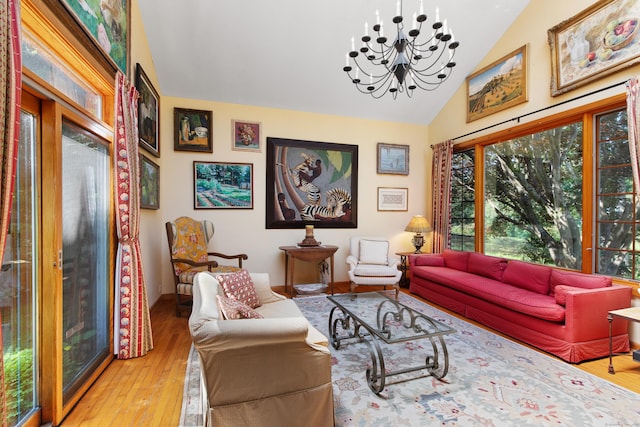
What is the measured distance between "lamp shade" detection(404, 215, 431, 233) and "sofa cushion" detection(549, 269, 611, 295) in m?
1.85

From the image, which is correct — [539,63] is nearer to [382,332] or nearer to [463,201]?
[463,201]

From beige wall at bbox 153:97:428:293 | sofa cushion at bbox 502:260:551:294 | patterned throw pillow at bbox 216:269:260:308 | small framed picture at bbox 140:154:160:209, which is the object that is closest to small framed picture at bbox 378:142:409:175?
beige wall at bbox 153:97:428:293

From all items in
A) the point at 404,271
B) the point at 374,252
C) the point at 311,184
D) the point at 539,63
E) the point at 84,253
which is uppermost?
the point at 539,63

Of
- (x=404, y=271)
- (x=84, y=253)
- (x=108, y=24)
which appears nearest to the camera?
(x=84, y=253)

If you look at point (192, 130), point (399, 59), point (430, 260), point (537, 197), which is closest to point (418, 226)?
point (430, 260)

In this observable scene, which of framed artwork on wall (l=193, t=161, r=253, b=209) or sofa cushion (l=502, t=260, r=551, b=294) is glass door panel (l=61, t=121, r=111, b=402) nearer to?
framed artwork on wall (l=193, t=161, r=253, b=209)

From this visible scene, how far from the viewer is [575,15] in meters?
2.98

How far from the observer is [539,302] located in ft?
8.64

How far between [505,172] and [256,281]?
3.51m

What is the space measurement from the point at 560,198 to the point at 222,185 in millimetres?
4142

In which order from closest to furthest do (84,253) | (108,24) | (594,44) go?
(84,253)
(108,24)
(594,44)

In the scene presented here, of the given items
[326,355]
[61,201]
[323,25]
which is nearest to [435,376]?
[326,355]

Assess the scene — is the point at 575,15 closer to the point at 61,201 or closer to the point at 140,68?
the point at 140,68

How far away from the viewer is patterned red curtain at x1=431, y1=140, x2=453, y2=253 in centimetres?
461
